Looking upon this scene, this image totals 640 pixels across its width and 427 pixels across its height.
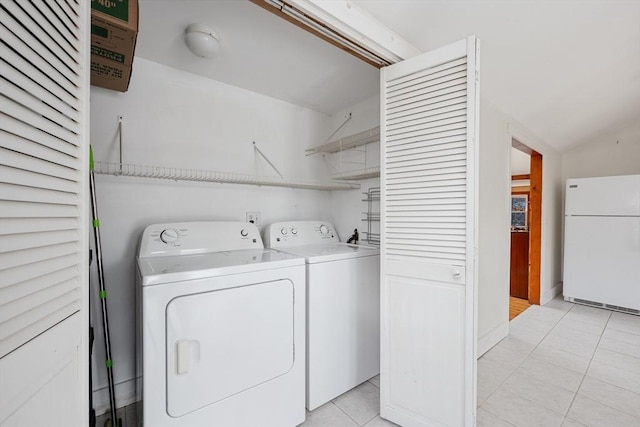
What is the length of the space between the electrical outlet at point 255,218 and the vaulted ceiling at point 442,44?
1.05m

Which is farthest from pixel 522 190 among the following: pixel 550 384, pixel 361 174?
pixel 361 174

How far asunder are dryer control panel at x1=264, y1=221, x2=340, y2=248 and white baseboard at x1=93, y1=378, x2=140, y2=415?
125 centimetres

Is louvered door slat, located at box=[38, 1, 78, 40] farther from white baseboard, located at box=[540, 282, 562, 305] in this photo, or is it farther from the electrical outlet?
white baseboard, located at box=[540, 282, 562, 305]

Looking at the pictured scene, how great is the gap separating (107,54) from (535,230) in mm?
4741

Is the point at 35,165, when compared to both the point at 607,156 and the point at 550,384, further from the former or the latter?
the point at 607,156

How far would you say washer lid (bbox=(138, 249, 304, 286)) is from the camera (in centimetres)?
117

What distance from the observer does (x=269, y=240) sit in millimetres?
2156

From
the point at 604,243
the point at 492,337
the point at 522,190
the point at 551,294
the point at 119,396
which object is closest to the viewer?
the point at 119,396

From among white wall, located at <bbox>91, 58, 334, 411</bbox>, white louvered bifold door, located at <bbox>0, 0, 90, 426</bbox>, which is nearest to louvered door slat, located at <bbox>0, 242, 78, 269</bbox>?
white louvered bifold door, located at <bbox>0, 0, 90, 426</bbox>

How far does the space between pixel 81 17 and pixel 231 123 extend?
4.91ft

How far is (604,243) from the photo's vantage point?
11.3ft

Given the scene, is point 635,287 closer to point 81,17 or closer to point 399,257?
point 399,257

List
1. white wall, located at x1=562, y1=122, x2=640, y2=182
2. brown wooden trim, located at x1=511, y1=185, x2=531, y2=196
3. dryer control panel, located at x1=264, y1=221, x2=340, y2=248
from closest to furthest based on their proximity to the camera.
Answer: dryer control panel, located at x1=264, y1=221, x2=340, y2=248 < white wall, located at x1=562, y1=122, x2=640, y2=182 < brown wooden trim, located at x1=511, y1=185, x2=531, y2=196

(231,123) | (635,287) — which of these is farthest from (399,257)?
(635,287)
